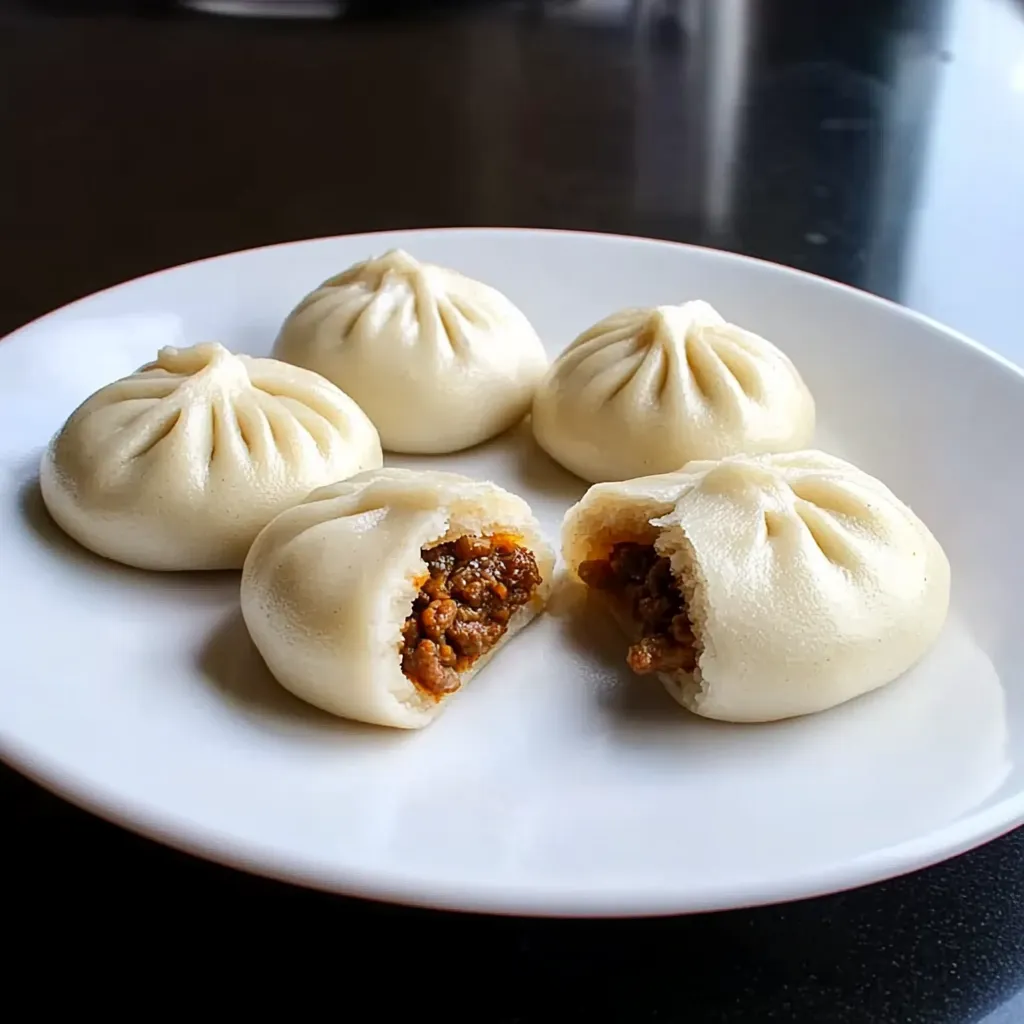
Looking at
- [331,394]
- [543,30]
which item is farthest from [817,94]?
[331,394]

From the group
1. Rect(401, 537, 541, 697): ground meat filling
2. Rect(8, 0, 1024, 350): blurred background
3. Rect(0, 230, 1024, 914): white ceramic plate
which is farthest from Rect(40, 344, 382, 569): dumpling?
Rect(8, 0, 1024, 350): blurred background

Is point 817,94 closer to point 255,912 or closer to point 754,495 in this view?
point 754,495

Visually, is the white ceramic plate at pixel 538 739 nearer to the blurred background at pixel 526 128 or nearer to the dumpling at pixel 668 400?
the dumpling at pixel 668 400

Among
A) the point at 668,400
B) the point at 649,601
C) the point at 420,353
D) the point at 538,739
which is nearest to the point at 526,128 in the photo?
the point at 420,353

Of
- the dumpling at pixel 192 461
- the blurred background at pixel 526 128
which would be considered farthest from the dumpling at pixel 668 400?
the blurred background at pixel 526 128

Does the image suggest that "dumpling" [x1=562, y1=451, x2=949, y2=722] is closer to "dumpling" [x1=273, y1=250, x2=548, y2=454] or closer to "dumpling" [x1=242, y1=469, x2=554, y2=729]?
"dumpling" [x1=242, y1=469, x2=554, y2=729]

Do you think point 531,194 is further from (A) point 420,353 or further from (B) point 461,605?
(B) point 461,605
